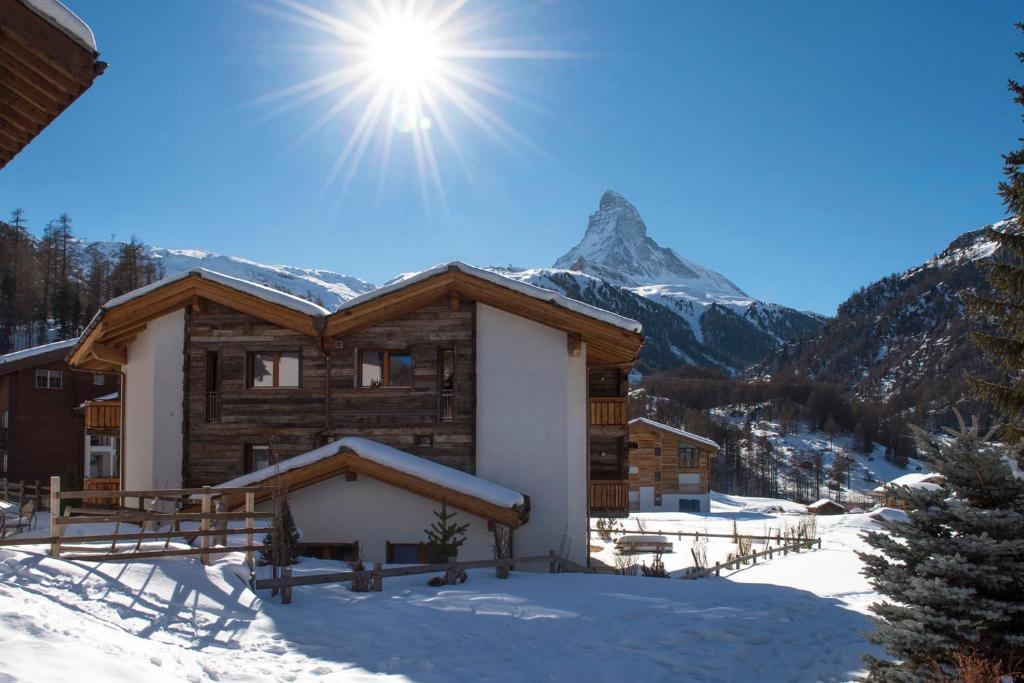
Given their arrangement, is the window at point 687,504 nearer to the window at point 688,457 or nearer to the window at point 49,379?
the window at point 688,457

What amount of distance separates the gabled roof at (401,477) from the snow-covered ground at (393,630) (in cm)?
265

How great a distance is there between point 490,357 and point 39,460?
1212 inches

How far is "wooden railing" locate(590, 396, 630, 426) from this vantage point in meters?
24.0

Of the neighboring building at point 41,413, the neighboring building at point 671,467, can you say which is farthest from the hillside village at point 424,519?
the neighboring building at point 671,467

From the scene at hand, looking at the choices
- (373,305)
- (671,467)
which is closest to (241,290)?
(373,305)

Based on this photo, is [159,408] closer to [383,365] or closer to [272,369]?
[272,369]

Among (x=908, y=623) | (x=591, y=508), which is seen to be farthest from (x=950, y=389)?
(x=908, y=623)

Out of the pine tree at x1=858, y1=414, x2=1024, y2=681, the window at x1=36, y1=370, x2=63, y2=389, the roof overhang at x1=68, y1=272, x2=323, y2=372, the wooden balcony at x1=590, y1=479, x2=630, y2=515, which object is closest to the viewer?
the pine tree at x1=858, y1=414, x2=1024, y2=681

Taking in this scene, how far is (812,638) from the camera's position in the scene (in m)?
12.0

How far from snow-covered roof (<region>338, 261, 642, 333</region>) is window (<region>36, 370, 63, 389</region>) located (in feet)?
91.9

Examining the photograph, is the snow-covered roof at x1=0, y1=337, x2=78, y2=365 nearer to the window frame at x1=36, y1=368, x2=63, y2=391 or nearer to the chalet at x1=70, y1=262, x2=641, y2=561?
the window frame at x1=36, y1=368, x2=63, y2=391

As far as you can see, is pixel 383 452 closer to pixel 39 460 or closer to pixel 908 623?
pixel 908 623

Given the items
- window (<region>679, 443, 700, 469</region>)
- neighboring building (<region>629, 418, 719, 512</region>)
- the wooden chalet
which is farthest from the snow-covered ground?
window (<region>679, 443, 700, 469</region>)

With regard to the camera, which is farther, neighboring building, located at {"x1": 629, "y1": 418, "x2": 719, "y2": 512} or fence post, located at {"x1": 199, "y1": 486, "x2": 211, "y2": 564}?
neighboring building, located at {"x1": 629, "y1": 418, "x2": 719, "y2": 512}
